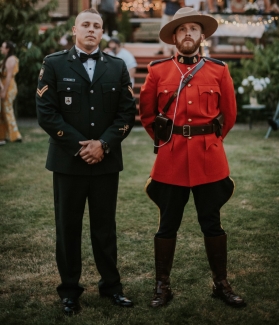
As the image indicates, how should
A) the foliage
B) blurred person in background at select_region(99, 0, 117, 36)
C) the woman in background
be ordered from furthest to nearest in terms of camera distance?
1. blurred person in background at select_region(99, 0, 117, 36)
2. the foliage
3. the woman in background

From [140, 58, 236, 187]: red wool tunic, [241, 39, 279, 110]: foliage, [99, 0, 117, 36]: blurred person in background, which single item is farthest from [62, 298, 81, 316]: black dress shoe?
[99, 0, 117, 36]: blurred person in background

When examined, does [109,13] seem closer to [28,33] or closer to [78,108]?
[28,33]

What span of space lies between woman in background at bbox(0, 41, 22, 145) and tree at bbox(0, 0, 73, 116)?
3430 millimetres

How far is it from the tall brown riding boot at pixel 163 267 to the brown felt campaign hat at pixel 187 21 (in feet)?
4.63

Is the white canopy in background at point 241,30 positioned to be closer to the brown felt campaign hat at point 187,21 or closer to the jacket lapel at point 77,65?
the brown felt campaign hat at point 187,21

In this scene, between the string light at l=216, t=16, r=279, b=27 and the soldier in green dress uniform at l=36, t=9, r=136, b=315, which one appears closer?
the soldier in green dress uniform at l=36, t=9, r=136, b=315

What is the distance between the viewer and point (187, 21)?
3771 mm

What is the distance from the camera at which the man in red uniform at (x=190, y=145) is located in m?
3.79

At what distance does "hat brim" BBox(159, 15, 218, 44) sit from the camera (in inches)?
148

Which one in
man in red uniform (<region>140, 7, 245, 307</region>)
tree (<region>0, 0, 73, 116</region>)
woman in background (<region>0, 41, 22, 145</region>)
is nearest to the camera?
man in red uniform (<region>140, 7, 245, 307</region>)

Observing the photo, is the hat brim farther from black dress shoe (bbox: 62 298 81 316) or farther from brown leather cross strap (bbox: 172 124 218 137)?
black dress shoe (bbox: 62 298 81 316)

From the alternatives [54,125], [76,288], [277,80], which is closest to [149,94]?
[54,125]

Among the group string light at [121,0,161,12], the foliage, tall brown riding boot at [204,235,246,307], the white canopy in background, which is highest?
string light at [121,0,161,12]

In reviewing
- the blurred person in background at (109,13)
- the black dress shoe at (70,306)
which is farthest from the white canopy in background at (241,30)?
the black dress shoe at (70,306)
